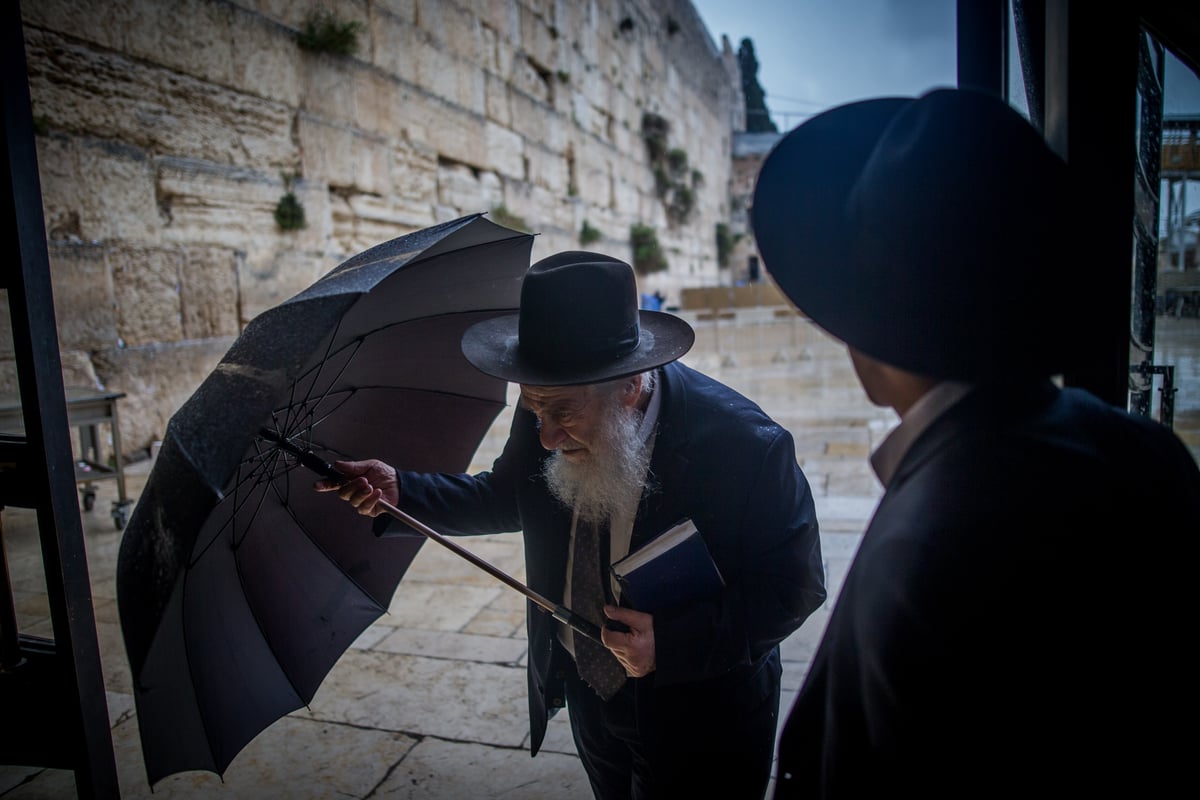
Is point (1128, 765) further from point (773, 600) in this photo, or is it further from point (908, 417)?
point (773, 600)

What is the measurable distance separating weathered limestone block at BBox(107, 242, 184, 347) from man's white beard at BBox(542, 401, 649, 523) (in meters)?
5.63

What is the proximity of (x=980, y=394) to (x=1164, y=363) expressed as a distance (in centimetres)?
99

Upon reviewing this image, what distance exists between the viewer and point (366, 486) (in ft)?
5.02

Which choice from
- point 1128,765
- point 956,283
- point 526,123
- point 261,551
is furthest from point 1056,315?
point 526,123

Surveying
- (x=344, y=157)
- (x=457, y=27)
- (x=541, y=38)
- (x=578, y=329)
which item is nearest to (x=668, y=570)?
(x=578, y=329)

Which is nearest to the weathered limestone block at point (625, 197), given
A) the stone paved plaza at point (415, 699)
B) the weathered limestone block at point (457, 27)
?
the weathered limestone block at point (457, 27)

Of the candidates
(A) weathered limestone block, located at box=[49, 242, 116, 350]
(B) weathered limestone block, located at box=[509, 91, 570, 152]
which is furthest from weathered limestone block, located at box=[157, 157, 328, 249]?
(B) weathered limestone block, located at box=[509, 91, 570, 152]

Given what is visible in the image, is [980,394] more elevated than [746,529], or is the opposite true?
[980,394]

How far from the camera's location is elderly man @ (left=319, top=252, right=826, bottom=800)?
53.9 inches

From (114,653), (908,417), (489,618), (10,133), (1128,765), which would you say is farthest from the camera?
(489,618)

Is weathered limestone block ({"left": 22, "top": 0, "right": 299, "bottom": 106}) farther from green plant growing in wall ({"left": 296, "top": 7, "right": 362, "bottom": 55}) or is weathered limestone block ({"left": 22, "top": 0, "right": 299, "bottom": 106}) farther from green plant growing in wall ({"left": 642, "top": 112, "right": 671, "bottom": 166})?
green plant growing in wall ({"left": 642, "top": 112, "right": 671, "bottom": 166})

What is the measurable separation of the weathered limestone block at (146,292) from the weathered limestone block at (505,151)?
5407 millimetres

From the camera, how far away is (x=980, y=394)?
2.45 feet

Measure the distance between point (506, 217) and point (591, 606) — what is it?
989 centimetres
